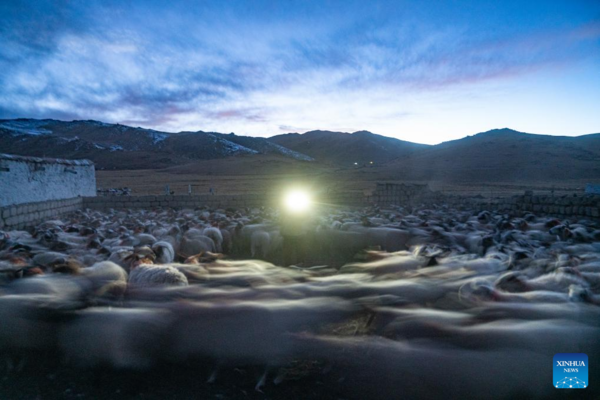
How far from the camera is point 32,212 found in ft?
31.5

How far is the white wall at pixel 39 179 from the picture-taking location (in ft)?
30.6

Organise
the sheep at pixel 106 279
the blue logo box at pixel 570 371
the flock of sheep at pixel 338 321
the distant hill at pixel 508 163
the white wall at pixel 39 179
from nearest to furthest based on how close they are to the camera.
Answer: the blue logo box at pixel 570 371, the flock of sheep at pixel 338 321, the sheep at pixel 106 279, the white wall at pixel 39 179, the distant hill at pixel 508 163

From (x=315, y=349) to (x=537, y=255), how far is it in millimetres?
3183

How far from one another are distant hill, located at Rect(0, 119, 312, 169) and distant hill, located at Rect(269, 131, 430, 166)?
12000 millimetres

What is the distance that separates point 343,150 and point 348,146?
12.3 feet

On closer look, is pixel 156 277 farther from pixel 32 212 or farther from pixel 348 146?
pixel 348 146

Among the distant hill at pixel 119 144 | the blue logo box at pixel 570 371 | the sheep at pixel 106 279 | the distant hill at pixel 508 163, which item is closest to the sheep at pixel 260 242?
the sheep at pixel 106 279

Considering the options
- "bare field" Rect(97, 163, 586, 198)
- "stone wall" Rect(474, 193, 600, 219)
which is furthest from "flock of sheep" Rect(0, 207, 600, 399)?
"bare field" Rect(97, 163, 586, 198)

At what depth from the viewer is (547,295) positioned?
8.79 ft

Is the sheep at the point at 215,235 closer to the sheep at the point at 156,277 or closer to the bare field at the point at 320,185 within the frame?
the sheep at the point at 156,277

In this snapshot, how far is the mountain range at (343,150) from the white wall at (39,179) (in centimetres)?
3331

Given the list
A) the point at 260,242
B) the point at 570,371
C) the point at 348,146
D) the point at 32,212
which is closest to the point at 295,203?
the point at 260,242

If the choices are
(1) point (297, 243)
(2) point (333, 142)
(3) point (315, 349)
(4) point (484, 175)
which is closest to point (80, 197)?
(1) point (297, 243)

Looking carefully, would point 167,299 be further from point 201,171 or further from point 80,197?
point 201,171
